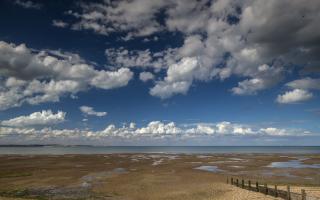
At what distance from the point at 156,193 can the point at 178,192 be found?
264cm

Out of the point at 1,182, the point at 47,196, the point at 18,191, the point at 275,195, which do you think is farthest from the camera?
the point at 1,182

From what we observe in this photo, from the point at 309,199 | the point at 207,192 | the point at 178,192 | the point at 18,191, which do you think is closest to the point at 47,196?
the point at 18,191

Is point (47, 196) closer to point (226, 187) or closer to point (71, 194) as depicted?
point (71, 194)

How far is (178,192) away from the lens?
34.4m

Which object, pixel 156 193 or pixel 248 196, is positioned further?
pixel 156 193

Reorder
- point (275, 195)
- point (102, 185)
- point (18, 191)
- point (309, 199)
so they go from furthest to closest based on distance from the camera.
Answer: point (102, 185) < point (18, 191) < point (275, 195) < point (309, 199)

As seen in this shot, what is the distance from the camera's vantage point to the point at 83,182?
42531 millimetres

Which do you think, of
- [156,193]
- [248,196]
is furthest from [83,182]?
[248,196]

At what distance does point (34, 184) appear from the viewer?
40438 mm

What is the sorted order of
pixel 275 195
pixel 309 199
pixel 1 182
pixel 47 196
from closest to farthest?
pixel 309 199 → pixel 275 195 → pixel 47 196 → pixel 1 182

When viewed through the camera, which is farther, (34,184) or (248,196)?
(34,184)

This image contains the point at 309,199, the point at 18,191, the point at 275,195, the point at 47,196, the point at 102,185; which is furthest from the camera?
the point at 102,185

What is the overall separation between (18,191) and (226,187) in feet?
83.7

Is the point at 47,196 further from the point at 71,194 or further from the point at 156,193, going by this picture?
the point at 156,193
